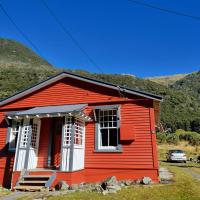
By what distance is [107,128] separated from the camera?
11812 millimetres

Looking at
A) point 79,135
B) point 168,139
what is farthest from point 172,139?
point 79,135

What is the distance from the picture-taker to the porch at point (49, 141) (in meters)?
10.5

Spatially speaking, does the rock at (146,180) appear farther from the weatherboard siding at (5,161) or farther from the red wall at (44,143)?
the weatherboard siding at (5,161)

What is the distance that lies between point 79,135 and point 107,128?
145cm

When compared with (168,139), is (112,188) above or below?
below

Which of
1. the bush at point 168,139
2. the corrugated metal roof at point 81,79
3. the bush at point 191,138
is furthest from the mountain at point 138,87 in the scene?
the corrugated metal roof at point 81,79

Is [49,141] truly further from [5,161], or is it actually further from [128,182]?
[128,182]

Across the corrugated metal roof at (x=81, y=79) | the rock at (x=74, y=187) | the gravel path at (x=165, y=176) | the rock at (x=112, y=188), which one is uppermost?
the corrugated metal roof at (x=81, y=79)

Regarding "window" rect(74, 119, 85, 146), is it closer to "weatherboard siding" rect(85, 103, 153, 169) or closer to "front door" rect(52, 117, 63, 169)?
"weatherboard siding" rect(85, 103, 153, 169)

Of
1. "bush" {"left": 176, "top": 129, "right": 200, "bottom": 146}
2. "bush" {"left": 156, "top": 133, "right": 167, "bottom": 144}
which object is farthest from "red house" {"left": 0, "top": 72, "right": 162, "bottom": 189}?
"bush" {"left": 156, "top": 133, "right": 167, "bottom": 144}

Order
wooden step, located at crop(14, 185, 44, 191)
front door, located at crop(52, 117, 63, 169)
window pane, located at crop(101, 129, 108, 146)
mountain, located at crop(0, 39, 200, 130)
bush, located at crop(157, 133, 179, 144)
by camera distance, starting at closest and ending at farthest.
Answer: wooden step, located at crop(14, 185, 44, 191) → window pane, located at crop(101, 129, 108, 146) → front door, located at crop(52, 117, 63, 169) → bush, located at crop(157, 133, 179, 144) → mountain, located at crop(0, 39, 200, 130)

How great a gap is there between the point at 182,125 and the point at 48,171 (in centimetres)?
5441

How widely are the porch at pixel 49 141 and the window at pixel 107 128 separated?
70 centimetres

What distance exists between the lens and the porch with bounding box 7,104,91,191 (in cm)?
1048
